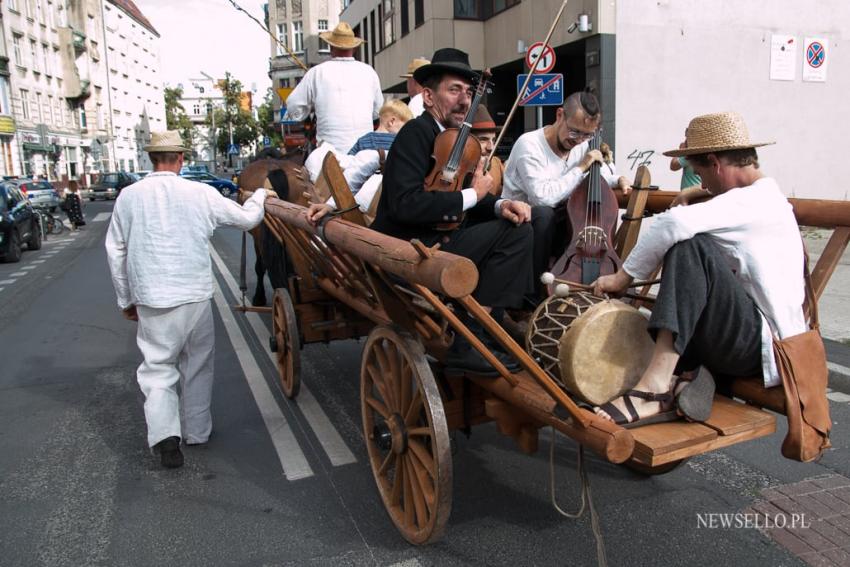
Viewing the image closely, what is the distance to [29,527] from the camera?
3498mm

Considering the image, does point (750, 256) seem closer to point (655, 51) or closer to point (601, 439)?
point (601, 439)

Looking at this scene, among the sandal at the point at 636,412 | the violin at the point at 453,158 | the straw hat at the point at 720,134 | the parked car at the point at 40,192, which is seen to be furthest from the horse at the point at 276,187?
the parked car at the point at 40,192

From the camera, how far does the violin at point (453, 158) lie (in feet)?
10.6

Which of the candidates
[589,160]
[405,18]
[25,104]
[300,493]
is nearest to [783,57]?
[405,18]

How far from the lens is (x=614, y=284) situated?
291cm

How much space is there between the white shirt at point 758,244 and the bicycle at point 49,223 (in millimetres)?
20441

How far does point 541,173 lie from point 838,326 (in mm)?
3955

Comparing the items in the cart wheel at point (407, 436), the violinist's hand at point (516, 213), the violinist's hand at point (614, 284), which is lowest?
the cart wheel at point (407, 436)

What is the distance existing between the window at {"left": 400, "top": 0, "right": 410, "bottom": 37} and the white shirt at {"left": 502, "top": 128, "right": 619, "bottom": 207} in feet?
64.3

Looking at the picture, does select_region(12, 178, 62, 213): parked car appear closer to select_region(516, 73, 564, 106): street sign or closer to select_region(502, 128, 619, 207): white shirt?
select_region(516, 73, 564, 106): street sign

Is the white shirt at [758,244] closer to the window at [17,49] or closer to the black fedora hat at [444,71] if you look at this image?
the black fedora hat at [444,71]

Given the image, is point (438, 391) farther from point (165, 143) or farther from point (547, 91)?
point (547, 91)

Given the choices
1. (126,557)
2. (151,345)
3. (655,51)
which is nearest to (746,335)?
(126,557)

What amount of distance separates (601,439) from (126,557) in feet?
7.48
